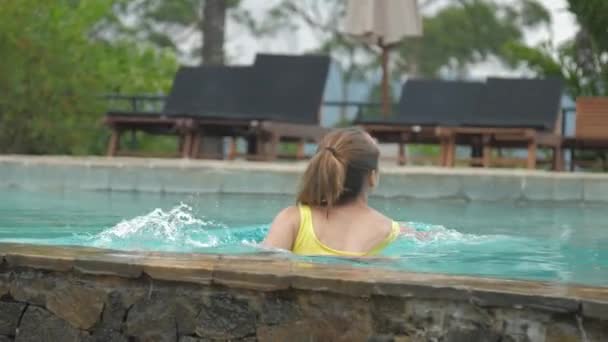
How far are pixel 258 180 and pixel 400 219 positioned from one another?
176cm

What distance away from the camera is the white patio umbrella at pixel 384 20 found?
42.3 feet

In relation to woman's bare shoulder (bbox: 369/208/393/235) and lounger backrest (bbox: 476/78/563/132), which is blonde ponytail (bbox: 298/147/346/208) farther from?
lounger backrest (bbox: 476/78/563/132)

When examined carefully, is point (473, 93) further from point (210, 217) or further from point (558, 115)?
point (210, 217)

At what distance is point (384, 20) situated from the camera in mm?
12984

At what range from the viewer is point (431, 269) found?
3.96 metres

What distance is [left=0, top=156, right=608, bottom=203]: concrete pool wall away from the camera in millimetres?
8180

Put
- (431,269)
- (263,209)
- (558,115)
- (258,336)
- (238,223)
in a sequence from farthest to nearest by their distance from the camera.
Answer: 1. (558,115)
2. (263,209)
3. (238,223)
4. (431,269)
5. (258,336)

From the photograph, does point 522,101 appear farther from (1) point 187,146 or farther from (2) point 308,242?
(2) point 308,242

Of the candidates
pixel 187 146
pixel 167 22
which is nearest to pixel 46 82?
pixel 187 146

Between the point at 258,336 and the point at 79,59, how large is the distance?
9.41 m

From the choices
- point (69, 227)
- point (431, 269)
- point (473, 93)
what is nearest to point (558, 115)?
point (473, 93)

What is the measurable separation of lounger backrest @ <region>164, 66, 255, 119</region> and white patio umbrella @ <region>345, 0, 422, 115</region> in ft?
4.48

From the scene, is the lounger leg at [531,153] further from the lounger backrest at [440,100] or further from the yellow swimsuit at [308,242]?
the yellow swimsuit at [308,242]

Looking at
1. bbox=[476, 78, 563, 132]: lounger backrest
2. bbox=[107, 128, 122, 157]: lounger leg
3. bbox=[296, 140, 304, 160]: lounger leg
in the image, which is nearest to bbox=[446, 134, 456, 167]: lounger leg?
bbox=[476, 78, 563, 132]: lounger backrest
